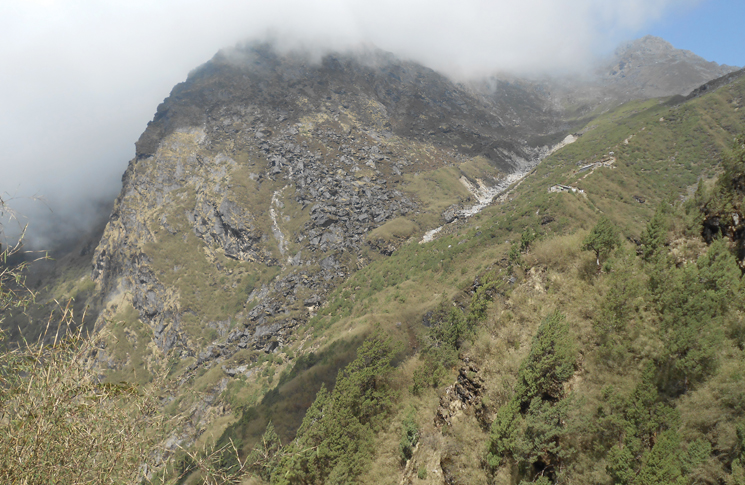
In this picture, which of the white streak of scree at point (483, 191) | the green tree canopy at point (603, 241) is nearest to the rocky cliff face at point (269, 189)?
the white streak of scree at point (483, 191)

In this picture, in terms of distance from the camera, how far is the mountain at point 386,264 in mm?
15055

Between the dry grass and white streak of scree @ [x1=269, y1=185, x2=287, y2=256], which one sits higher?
the dry grass

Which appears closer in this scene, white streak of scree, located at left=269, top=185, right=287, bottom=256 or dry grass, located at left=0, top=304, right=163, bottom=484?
dry grass, located at left=0, top=304, right=163, bottom=484

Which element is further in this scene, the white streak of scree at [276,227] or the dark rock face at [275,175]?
the white streak of scree at [276,227]

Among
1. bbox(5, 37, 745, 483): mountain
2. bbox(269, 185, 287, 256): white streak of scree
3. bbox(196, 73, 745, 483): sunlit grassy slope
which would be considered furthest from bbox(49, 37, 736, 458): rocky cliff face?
bbox(196, 73, 745, 483): sunlit grassy slope

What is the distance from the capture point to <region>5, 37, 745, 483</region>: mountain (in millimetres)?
15055

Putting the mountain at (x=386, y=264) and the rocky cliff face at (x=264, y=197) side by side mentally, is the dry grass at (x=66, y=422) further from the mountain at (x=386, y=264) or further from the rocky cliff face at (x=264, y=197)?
the rocky cliff face at (x=264, y=197)

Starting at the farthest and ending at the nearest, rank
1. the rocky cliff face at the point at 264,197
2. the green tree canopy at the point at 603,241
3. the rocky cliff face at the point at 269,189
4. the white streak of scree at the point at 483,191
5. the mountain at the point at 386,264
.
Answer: the white streak of scree at the point at 483,191
the rocky cliff face at the point at 269,189
the rocky cliff face at the point at 264,197
the green tree canopy at the point at 603,241
the mountain at the point at 386,264

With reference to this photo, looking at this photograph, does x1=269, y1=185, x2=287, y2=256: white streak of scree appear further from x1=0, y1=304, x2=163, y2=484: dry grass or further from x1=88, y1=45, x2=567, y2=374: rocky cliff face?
x1=0, y1=304, x2=163, y2=484: dry grass

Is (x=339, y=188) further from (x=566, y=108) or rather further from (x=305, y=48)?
(x=566, y=108)

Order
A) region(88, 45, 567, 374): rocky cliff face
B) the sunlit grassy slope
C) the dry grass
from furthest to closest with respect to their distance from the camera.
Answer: region(88, 45, 567, 374): rocky cliff face → the sunlit grassy slope → the dry grass

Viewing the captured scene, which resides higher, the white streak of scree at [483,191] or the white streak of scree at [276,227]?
the white streak of scree at [483,191]

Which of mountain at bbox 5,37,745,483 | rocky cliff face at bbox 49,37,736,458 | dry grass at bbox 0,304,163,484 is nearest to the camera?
dry grass at bbox 0,304,163,484

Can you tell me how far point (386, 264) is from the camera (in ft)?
248
